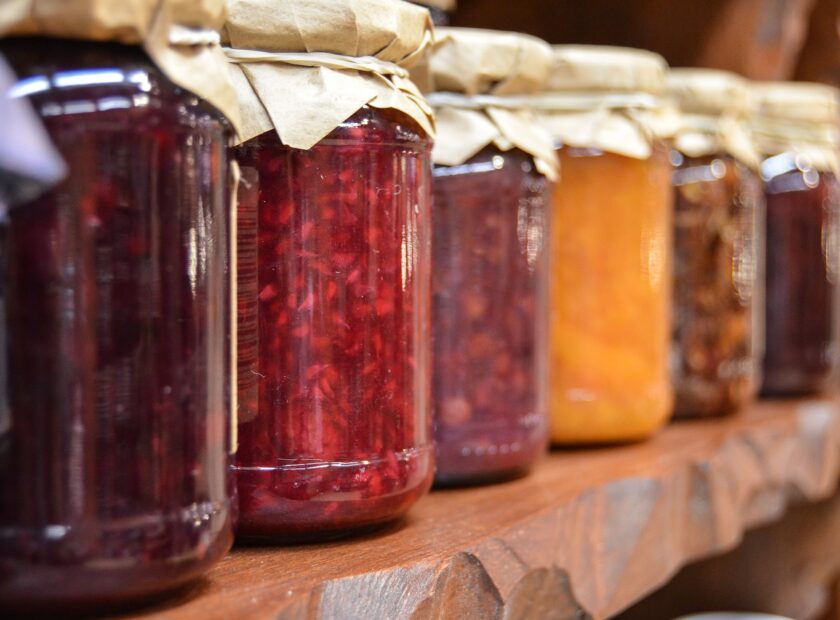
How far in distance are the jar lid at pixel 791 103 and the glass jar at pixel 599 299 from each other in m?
0.40

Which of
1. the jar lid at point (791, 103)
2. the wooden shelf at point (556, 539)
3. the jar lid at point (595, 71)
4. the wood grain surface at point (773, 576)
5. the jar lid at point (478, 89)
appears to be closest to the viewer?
the wooden shelf at point (556, 539)

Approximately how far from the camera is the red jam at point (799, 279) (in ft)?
4.70

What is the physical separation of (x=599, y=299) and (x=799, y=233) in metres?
0.50

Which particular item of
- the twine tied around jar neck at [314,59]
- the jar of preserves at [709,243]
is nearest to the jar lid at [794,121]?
the jar of preserves at [709,243]

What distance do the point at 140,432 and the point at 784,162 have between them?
1094 mm

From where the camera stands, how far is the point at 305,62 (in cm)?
66

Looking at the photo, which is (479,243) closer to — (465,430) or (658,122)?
→ (465,430)

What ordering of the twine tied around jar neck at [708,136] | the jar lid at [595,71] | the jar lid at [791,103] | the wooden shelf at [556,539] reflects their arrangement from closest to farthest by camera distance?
the wooden shelf at [556,539] < the jar lid at [595,71] < the twine tied around jar neck at [708,136] < the jar lid at [791,103]

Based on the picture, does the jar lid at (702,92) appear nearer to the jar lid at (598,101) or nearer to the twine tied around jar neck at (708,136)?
the twine tied around jar neck at (708,136)

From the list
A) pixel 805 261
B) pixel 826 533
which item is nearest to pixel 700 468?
pixel 805 261

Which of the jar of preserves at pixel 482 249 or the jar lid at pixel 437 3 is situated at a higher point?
the jar lid at pixel 437 3

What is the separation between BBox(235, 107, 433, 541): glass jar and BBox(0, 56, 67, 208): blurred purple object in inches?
7.0

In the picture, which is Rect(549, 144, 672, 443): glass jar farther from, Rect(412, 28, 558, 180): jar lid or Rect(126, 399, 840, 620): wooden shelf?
Rect(412, 28, 558, 180): jar lid

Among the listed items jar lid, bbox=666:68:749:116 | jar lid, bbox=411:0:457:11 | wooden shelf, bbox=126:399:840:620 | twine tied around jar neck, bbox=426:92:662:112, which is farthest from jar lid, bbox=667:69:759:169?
jar lid, bbox=411:0:457:11
